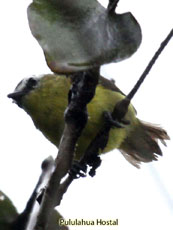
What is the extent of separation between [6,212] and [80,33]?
0.38 meters

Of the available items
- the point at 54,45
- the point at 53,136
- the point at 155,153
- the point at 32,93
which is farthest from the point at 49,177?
the point at 155,153

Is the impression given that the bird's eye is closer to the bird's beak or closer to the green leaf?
the bird's beak

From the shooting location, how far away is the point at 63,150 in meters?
1.13

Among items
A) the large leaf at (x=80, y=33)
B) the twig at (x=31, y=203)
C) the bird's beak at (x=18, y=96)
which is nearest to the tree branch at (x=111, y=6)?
the large leaf at (x=80, y=33)

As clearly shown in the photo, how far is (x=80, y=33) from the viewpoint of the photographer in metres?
0.90

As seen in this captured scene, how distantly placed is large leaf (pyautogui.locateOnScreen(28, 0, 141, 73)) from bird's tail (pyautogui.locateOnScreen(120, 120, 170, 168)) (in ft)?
9.36

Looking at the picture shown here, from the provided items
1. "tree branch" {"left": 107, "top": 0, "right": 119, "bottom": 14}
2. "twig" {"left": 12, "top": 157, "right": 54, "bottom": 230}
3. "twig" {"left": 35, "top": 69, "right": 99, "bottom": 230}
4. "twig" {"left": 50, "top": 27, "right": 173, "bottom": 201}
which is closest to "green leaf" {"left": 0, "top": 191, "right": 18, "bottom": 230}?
"twig" {"left": 12, "top": 157, "right": 54, "bottom": 230}

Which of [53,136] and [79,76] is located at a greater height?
[79,76]

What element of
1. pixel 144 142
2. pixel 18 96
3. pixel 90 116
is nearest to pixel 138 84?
pixel 90 116

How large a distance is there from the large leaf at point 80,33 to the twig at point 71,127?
0.52 ft

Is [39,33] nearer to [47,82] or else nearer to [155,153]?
[47,82]

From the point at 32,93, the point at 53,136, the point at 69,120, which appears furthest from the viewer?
the point at 32,93

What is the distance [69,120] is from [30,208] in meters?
0.27

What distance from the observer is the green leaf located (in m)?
0.82
